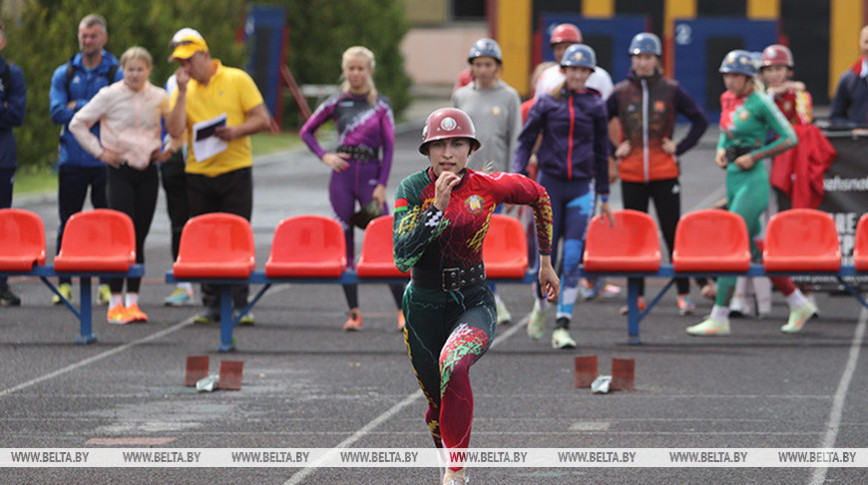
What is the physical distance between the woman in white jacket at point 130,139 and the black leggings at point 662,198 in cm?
397

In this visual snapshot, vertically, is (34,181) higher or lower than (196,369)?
lower

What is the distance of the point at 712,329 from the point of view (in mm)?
12812

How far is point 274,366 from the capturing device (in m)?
11.4

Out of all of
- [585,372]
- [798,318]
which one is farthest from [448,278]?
[798,318]

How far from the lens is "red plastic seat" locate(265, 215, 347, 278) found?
1227 centimetres

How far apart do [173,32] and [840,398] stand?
82.9ft

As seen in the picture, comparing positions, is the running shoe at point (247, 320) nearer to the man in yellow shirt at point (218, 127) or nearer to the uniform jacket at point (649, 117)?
the man in yellow shirt at point (218, 127)

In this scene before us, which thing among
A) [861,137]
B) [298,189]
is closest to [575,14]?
[298,189]

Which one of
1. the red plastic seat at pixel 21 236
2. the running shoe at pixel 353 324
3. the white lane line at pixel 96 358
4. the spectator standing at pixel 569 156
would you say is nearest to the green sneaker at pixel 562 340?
the spectator standing at pixel 569 156

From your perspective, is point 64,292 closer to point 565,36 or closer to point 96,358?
point 96,358

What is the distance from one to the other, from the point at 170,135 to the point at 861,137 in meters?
6.39

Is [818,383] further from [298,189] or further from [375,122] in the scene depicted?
[298,189]

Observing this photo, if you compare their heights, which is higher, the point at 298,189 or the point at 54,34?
the point at 54,34

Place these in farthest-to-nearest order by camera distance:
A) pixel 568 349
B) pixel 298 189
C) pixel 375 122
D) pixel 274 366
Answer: pixel 298 189
pixel 375 122
pixel 568 349
pixel 274 366
